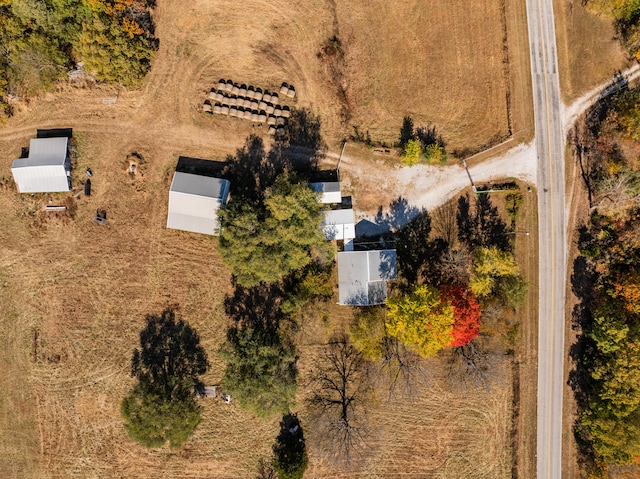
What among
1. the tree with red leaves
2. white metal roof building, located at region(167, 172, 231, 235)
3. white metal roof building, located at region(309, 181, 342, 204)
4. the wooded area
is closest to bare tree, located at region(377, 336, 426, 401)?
the tree with red leaves

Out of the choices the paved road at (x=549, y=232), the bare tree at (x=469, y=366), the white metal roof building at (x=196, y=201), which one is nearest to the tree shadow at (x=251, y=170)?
the white metal roof building at (x=196, y=201)

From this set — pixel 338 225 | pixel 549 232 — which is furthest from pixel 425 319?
pixel 549 232

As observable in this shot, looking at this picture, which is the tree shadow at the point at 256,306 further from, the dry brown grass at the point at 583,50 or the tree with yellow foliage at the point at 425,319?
the dry brown grass at the point at 583,50

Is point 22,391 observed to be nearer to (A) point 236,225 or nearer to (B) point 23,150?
(B) point 23,150

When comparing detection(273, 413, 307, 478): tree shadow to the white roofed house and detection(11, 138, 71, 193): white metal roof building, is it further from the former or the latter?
detection(11, 138, 71, 193): white metal roof building

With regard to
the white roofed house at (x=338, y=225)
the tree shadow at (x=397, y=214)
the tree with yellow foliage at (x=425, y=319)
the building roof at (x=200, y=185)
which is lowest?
the tree with yellow foliage at (x=425, y=319)
